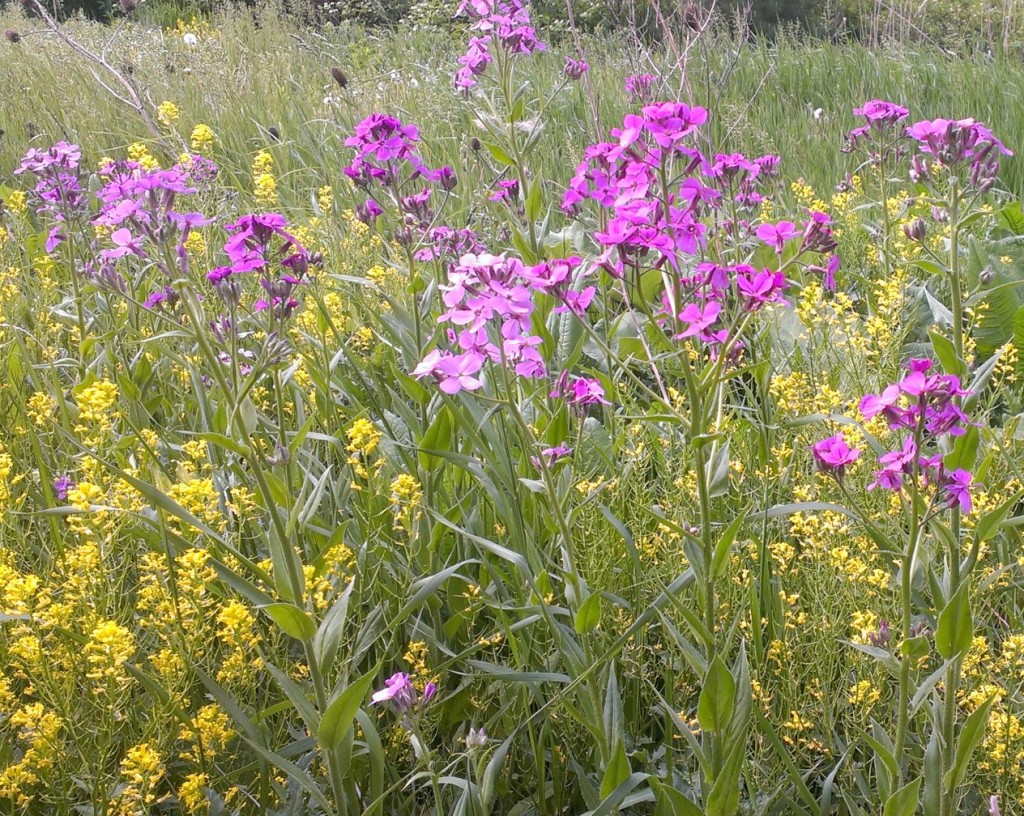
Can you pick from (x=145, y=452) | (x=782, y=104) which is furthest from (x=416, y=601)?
(x=782, y=104)

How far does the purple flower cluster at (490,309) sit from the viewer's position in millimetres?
1349

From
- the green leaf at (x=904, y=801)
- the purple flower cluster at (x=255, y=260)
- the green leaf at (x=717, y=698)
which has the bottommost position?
the green leaf at (x=904, y=801)

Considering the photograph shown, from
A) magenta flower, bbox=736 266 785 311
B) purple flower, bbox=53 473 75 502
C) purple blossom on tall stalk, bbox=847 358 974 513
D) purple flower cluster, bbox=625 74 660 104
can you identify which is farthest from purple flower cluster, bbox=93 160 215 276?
purple flower cluster, bbox=625 74 660 104

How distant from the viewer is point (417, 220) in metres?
2.32

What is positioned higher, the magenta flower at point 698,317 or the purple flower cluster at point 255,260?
the purple flower cluster at point 255,260

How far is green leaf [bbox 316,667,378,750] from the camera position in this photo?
1303mm

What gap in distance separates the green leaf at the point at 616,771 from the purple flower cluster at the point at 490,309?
59 centimetres

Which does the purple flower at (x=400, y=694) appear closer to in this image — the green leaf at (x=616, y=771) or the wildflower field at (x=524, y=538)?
the wildflower field at (x=524, y=538)

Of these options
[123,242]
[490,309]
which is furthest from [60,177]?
[490,309]

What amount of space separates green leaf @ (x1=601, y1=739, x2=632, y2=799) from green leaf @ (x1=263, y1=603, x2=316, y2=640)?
492mm

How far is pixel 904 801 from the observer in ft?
4.11

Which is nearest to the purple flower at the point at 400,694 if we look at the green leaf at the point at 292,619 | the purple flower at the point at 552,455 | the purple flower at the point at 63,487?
the green leaf at the point at 292,619

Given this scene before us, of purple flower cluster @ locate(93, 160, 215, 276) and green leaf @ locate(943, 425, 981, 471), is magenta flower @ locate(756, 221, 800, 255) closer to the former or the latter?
green leaf @ locate(943, 425, 981, 471)

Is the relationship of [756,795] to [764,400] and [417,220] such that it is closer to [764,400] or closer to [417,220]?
[764,400]
